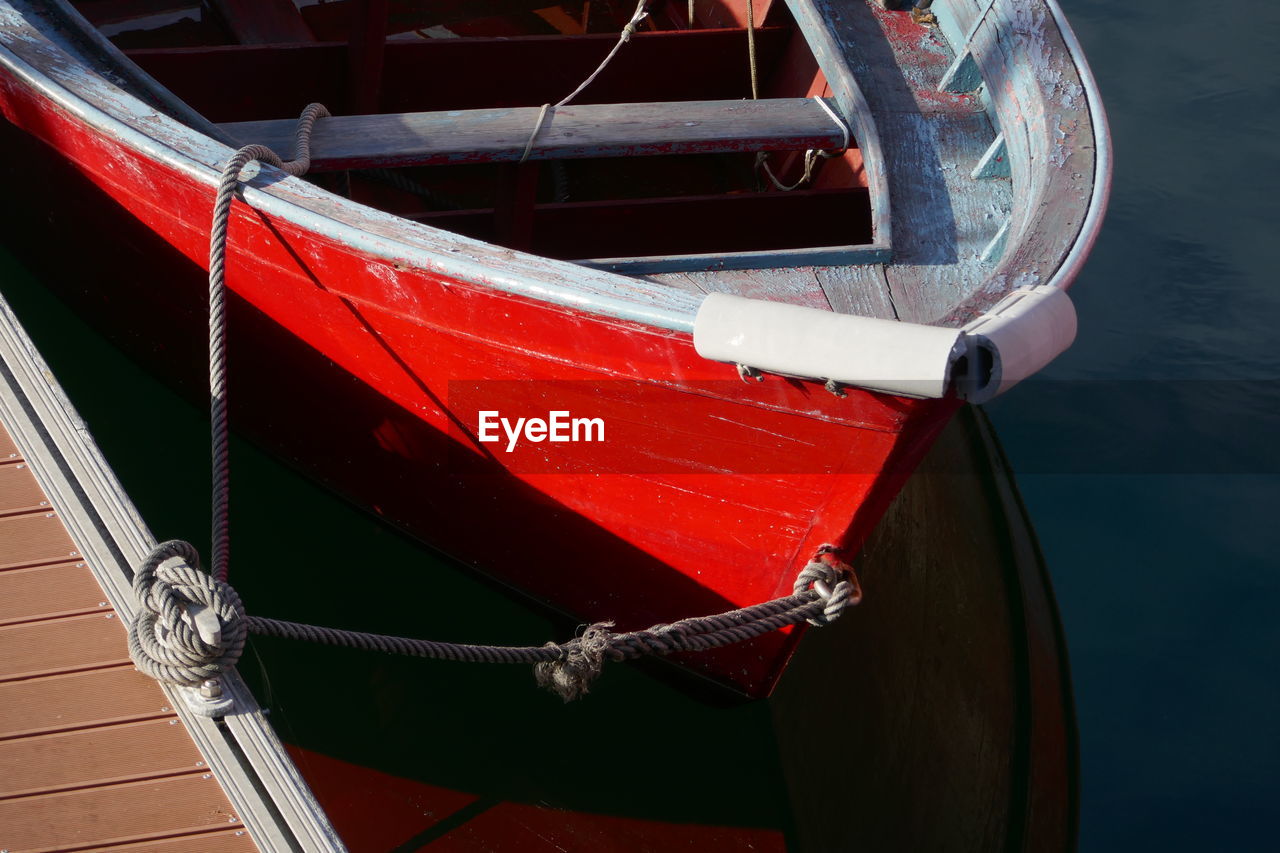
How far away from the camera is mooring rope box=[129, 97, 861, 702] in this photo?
6.89ft

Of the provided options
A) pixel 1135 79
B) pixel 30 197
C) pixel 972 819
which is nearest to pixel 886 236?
pixel 972 819

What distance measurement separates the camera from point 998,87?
116 inches

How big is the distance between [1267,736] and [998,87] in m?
2.04

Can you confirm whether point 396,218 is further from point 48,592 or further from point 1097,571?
point 1097,571

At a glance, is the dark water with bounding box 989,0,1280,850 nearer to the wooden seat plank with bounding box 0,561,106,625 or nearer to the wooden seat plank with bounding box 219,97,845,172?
the wooden seat plank with bounding box 219,97,845,172

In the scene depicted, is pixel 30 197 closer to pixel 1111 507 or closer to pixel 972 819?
pixel 972 819

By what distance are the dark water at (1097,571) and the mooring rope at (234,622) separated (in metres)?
0.66

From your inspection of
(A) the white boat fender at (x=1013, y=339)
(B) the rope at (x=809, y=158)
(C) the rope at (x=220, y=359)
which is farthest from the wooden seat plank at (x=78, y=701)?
(B) the rope at (x=809, y=158)

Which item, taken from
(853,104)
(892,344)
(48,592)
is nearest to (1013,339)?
(892,344)

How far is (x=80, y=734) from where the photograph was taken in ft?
7.20

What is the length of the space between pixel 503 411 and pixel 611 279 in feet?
1.71

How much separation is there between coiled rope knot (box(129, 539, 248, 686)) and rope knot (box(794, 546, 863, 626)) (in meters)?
1.15

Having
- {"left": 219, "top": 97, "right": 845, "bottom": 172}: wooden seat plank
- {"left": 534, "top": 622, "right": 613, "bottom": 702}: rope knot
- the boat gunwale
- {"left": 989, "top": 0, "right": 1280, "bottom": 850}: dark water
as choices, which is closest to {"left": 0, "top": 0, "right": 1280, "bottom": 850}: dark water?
{"left": 989, "top": 0, "right": 1280, "bottom": 850}: dark water

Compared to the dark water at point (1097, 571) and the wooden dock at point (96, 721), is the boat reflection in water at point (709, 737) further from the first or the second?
the wooden dock at point (96, 721)
